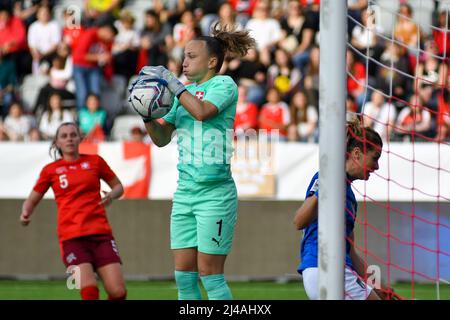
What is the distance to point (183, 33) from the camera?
16.1 meters

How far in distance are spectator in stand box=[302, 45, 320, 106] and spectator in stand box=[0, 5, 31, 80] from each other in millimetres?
4713

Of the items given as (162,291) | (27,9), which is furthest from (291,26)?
(162,291)

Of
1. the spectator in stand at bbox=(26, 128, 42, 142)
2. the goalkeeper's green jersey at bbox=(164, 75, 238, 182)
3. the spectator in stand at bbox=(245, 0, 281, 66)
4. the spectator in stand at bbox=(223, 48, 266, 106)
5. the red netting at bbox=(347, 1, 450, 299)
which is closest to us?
the goalkeeper's green jersey at bbox=(164, 75, 238, 182)

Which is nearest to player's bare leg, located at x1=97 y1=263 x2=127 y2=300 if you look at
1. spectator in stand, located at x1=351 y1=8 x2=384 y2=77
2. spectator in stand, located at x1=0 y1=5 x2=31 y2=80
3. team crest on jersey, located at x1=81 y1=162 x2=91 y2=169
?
team crest on jersey, located at x1=81 y1=162 x2=91 y2=169

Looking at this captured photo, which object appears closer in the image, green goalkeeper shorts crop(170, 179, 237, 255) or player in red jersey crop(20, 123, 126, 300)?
green goalkeeper shorts crop(170, 179, 237, 255)

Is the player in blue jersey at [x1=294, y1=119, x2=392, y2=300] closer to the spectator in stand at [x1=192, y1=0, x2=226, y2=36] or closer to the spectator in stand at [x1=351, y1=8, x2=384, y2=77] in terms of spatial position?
the spectator in stand at [x1=351, y1=8, x2=384, y2=77]

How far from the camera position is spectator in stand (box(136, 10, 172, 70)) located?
15.9 meters

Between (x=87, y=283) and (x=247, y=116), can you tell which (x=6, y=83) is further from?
(x=87, y=283)

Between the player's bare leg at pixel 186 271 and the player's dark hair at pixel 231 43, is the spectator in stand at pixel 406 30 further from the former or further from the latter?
the player's bare leg at pixel 186 271

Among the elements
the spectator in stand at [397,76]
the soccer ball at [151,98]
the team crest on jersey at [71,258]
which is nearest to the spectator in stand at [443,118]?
the spectator in stand at [397,76]

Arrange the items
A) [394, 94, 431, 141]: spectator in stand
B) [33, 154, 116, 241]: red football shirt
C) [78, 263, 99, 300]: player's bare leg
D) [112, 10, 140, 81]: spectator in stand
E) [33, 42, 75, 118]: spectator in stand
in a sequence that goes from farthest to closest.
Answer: [112, 10, 140, 81]: spectator in stand < [33, 42, 75, 118]: spectator in stand < [394, 94, 431, 141]: spectator in stand < [33, 154, 116, 241]: red football shirt < [78, 263, 99, 300]: player's bare leg
